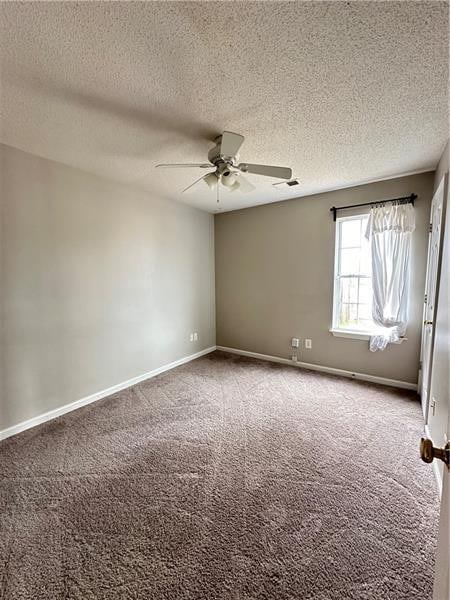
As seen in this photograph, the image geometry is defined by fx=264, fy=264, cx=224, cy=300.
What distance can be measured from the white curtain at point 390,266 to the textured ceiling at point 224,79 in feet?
2.19

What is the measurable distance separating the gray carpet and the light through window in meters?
1.10

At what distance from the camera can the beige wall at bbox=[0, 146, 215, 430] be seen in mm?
2334

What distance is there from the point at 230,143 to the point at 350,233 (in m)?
2.33

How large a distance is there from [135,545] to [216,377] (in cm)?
223

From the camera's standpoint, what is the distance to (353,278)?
11.5 ft

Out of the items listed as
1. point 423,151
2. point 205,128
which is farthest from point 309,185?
point 205,128

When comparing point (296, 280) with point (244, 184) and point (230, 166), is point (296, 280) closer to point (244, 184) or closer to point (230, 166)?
point (244, 184)

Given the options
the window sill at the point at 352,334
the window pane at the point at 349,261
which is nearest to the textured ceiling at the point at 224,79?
the window pane at the point at 349,261

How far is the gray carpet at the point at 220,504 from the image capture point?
4.00 ft

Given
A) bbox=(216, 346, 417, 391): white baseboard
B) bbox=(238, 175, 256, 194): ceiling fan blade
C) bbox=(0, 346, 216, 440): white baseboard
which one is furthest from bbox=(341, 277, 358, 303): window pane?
bbox=(0, 346, 216, 440): white baseboard

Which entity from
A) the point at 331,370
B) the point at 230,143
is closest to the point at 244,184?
the point at 230,143

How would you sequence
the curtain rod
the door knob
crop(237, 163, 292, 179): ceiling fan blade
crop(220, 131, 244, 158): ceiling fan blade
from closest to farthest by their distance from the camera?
1. the door knob
2. crop(220, 131, 244, 158): ceiling fan blade
3. crop(237, 163, 292, 179): ceiling fan blade
4. the curtain rod

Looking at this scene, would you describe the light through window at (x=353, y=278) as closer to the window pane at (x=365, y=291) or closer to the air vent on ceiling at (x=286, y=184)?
the window pane at (x=365, y=291)

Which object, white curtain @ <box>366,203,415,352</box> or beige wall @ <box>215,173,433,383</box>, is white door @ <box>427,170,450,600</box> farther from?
beige wall @ <box>215,173,433,383</box>
